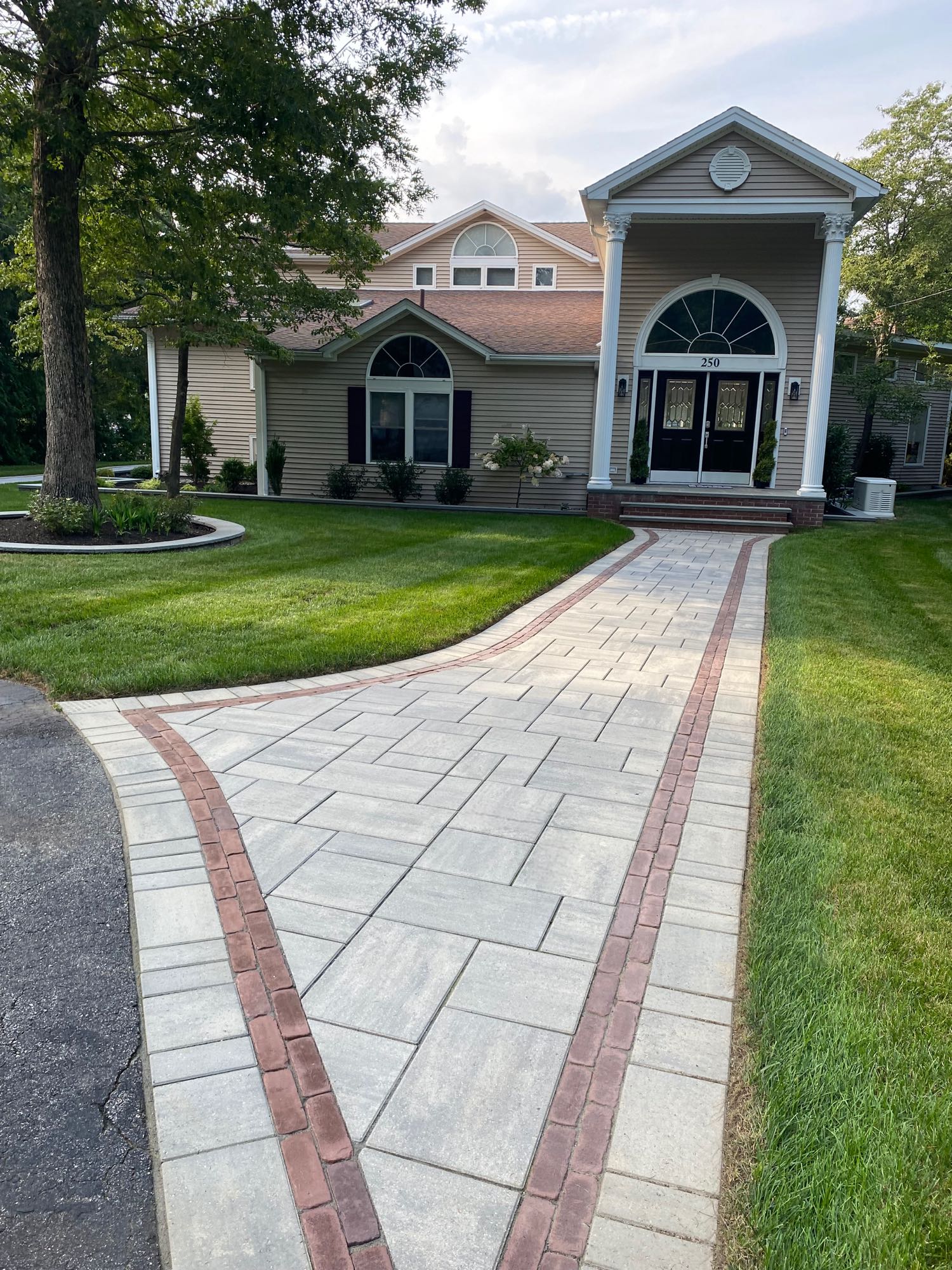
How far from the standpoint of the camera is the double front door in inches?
655

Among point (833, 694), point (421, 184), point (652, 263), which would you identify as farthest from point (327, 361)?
point (833, 694)

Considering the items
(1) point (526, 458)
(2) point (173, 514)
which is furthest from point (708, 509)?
(2) point (173, 514)

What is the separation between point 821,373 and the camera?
1524cm

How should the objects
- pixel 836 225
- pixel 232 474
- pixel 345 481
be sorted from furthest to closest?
pixel 232 474 → pixel 345 481 → pixel 836 225

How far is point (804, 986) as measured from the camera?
255cm

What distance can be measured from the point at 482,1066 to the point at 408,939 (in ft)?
1.95

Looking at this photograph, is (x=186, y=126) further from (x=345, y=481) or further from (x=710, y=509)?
(x=710, y=509)

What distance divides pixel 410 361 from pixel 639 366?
448 cm

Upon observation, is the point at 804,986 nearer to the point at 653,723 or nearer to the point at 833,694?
the point at 653,723

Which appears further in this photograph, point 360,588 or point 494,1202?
point 360,588

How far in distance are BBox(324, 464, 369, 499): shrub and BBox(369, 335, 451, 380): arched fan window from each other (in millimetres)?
1895

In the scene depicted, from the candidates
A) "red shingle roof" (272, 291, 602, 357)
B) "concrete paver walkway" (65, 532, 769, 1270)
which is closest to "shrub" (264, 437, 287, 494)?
"red shingle roof" (272, 291, 602, 357)

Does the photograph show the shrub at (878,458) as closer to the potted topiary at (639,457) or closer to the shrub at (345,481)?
the potted topiary at (639,457)

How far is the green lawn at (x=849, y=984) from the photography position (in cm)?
180
